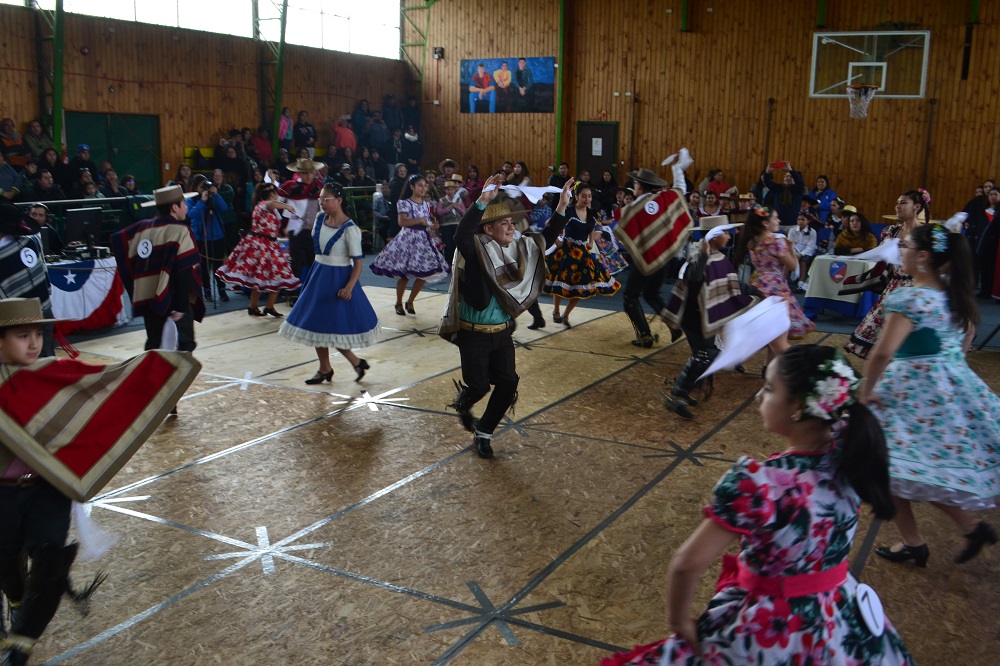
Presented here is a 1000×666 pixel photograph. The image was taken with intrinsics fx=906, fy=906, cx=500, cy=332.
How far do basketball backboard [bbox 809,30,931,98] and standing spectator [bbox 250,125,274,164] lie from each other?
405 inches

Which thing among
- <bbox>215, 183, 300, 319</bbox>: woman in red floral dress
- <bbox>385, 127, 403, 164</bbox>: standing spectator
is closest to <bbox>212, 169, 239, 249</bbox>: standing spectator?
<bbox>215, 183, 300, 319</bbox>: woman in red floral dress

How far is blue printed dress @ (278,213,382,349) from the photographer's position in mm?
6633

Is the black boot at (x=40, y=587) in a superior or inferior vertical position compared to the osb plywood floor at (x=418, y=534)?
superior

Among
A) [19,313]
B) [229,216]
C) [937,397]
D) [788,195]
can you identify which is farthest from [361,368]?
[788,195]

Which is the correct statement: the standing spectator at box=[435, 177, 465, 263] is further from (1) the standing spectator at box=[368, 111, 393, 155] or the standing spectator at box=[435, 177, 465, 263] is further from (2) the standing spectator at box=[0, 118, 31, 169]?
(1) the standing spectator at box=[368, 111, 393, 155]

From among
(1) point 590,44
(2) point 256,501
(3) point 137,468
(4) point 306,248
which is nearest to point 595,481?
(2) point 256,501

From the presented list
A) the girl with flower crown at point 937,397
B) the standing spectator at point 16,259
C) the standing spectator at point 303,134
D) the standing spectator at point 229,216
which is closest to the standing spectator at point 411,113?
the standing spectator at point 303,134

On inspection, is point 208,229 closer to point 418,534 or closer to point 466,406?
point 466,406

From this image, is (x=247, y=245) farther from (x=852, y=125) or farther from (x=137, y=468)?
(x=852, y=125)

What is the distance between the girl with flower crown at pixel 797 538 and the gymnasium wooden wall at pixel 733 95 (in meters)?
16.4

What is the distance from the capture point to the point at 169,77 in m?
15.9

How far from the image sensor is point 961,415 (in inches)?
150

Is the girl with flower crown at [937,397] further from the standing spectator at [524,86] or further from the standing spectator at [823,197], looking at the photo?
the standing spectator at [524,86]

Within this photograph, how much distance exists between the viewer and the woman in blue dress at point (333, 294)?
6.62 meters
